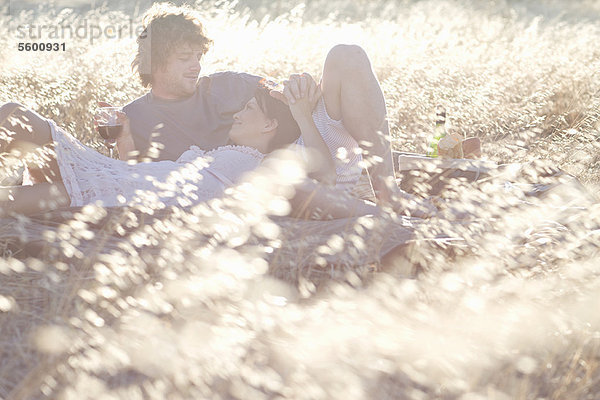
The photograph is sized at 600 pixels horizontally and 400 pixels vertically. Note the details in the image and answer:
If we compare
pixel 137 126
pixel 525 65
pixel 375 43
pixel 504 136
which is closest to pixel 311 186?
pixel 137 126

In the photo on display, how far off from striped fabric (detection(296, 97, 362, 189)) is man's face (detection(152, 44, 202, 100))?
1104 mm

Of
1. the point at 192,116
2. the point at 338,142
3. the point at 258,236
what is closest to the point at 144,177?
the point at 258,236

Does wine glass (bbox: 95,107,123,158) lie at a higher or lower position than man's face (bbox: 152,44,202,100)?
lower

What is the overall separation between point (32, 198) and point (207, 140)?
1359 millimetres

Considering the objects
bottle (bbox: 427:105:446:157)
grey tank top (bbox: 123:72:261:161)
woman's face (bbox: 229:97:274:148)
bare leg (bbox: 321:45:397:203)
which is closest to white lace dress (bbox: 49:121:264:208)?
woman's face (bbox: 229:97:274:148)

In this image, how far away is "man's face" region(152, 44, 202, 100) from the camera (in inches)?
143

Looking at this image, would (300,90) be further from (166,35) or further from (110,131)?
(166,35)

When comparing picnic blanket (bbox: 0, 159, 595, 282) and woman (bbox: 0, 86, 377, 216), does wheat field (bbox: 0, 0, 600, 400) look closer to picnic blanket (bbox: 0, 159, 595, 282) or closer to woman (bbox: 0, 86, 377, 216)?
picnic blanket (bbox: 0, 159, 595, 282)

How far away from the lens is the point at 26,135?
2.49m

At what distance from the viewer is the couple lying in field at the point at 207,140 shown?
2477 mm

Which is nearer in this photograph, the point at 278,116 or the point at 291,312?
the point at 291,312

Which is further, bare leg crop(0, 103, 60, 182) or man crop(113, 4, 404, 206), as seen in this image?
man crop(113, 4, 404, 206)

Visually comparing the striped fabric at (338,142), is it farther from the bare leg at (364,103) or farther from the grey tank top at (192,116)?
the grey tank top at (192,116)

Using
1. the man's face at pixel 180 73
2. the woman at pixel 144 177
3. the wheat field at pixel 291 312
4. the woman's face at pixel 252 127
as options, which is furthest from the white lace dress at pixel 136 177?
the man's face at pixel 180 73
